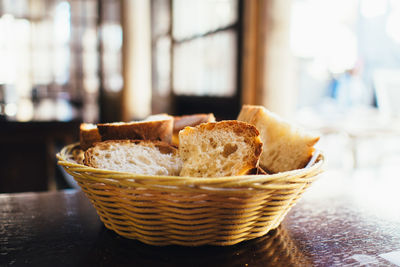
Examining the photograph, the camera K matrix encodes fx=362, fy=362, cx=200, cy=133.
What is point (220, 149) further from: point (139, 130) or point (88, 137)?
point (88, 137)

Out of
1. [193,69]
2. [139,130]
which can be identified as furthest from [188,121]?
[193,69]

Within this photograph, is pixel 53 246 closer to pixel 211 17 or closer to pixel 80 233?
pixel 80 233

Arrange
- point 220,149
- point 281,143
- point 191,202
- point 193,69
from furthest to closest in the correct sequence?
1. point 193,69
2. point 281,143
3. point 220,149
4. point 191,202

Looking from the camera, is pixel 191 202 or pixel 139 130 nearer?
pixel 191 202

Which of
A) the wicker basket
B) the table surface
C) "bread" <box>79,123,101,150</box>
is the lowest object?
the table surface

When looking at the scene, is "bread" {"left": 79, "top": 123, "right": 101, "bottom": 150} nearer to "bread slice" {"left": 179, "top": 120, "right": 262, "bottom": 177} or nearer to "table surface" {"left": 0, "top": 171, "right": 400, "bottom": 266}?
"table surface" {"left": 0, "top": 171, "right": 400, "bottom": 266}

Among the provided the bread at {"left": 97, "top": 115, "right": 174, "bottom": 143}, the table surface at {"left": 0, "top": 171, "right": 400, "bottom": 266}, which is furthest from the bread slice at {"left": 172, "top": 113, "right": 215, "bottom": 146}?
the table surface at {"left": 0, "top": 171, "right": 400, "bottom": 266}

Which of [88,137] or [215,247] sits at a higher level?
[88,137]
